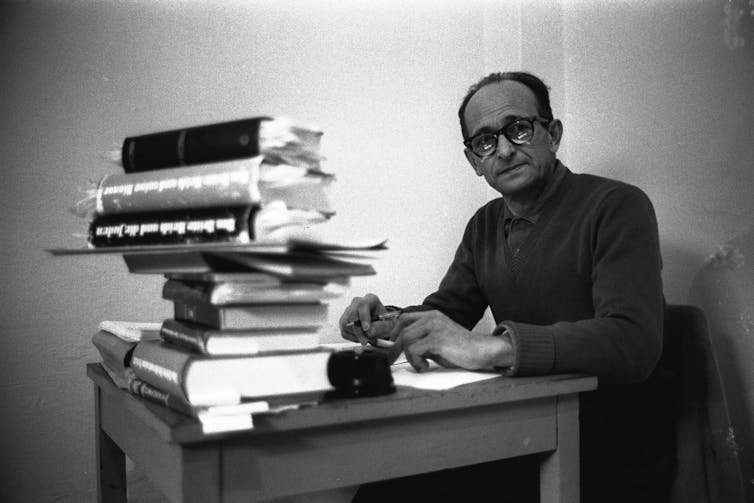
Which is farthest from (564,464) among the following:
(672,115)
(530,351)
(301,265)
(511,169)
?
(672,115)

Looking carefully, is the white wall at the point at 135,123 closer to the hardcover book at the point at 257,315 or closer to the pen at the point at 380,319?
the pen at the point at 380,319

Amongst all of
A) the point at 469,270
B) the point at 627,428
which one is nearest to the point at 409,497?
the point at 627,428

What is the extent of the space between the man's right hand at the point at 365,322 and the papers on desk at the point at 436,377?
29 centimetres

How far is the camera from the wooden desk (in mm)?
734

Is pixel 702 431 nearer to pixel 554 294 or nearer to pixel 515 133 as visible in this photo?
pixel 554 294

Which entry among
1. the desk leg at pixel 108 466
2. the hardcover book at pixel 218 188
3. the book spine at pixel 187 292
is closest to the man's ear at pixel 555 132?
the hardcover book at pixel 218 188

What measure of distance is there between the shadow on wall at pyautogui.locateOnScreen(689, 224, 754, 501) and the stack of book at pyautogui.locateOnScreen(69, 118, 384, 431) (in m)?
1.17

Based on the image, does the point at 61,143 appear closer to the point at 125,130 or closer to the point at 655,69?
the point at 125,130

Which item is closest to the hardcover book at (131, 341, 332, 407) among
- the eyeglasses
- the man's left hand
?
the man's left hand

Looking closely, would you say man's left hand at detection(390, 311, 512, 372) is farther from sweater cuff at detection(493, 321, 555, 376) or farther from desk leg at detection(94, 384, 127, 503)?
desk leg at detection(94, 384, 127, 503)

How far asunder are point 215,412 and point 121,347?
36cm

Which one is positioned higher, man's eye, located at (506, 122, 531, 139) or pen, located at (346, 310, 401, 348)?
man's eye, located at (506, 122, 531, 139)

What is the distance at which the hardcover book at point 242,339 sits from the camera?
2.46ft

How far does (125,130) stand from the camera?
1.74 meters
